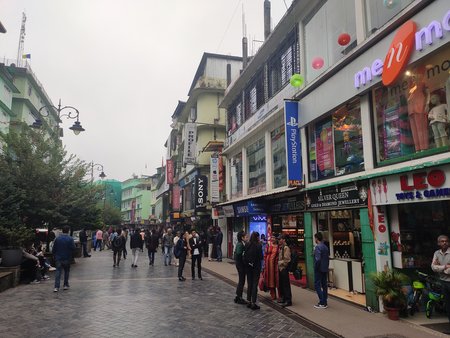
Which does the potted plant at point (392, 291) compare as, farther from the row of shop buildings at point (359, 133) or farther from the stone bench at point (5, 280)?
the stone bench at point (5, 280)

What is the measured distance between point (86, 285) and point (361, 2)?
11.5m

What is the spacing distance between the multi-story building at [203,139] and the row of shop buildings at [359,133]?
31.5 feet

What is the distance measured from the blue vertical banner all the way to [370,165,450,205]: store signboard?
3.55 metres

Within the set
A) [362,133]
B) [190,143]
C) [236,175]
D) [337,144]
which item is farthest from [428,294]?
[190,143]

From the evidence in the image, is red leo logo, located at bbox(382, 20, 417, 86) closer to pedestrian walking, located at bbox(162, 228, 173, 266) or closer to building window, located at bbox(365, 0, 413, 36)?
building window, located at bbox(365, 0, 413, 36)

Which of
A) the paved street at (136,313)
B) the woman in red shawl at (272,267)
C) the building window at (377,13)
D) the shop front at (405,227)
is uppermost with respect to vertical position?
the building window at (377,13)

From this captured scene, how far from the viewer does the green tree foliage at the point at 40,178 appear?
608 inches

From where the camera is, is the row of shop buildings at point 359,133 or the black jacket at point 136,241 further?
the black jacket at point 136,241

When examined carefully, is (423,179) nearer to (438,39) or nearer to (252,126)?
(438,39)

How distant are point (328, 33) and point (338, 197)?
16.8 feet

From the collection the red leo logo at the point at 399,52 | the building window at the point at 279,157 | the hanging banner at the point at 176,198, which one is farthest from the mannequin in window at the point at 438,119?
the hanging banner at the point at 176,198

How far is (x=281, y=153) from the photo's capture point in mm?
14578

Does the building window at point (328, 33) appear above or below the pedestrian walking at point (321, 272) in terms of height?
above

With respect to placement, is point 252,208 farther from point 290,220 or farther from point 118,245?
point 118,245
